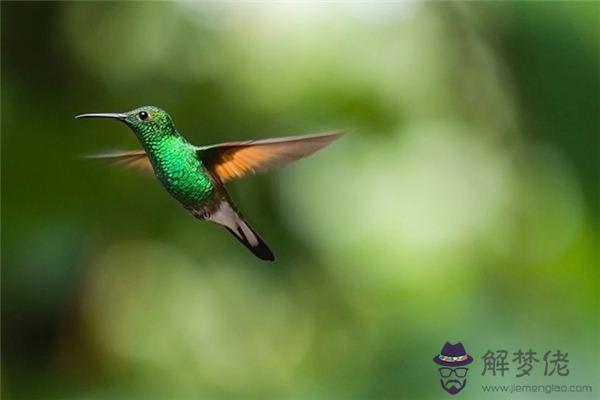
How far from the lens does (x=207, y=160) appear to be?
55 centimetres

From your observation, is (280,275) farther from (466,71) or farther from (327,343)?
(466,71)

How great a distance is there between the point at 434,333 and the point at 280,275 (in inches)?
8.5

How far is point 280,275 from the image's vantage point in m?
0.98

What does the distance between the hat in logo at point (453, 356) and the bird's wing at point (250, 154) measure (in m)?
0.53

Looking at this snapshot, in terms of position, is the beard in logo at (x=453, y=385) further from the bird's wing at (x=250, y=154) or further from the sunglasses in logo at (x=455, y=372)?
the bird's wing at (x=250, y=154)

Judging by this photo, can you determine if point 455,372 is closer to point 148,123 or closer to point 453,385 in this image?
point 453,385

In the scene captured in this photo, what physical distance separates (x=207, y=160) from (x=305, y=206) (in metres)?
0.48

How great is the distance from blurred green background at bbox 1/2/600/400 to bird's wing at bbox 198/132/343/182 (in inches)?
15.3

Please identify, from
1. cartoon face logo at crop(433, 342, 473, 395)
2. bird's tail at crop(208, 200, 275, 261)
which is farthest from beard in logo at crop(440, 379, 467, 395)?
bird's tail at crop(208, 200, 275, 261)

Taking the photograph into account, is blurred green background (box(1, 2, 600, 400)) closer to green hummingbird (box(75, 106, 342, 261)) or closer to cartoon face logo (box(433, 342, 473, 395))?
cartoon face logo (box(433, 342, 473, 395))

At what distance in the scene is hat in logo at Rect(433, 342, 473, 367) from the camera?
0.98 metres

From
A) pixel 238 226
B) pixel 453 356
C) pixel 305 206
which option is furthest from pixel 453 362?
pixel 238 226

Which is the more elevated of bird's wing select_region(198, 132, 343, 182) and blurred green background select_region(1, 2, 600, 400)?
blurred green background select_region(1, 2, 600, 400)

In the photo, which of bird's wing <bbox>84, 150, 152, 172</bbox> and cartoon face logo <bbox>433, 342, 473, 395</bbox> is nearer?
bird's wing <bbox>84, 150, 152, 172</bbox>
